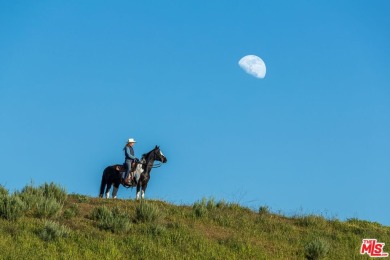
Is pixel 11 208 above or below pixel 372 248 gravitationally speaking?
below

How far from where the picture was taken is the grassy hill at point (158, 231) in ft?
55.3

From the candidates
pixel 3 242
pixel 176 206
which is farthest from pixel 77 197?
pixel 3 242

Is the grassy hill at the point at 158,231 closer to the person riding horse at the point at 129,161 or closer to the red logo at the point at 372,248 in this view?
the red logo at the point at 372,248

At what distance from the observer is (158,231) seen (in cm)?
1880

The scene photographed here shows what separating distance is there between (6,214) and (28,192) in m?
3.62

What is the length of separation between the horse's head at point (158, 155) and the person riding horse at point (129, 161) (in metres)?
1.01

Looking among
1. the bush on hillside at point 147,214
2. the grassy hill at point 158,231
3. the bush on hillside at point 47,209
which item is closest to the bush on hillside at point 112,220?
the grassy hill at point 158,231

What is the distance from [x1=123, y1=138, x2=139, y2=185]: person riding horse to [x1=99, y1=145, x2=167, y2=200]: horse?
0.72 feet

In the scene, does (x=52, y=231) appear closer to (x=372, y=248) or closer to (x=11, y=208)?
(x=11, y=208)

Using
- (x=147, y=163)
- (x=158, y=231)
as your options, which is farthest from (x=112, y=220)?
(x=147, y=163)

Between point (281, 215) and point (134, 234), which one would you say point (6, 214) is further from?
point (281, 215)

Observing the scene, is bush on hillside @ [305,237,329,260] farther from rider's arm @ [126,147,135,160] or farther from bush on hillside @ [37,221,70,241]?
rider's arm @ [126,147,135,160]

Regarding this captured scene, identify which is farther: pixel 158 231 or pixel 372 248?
pixel 372 248

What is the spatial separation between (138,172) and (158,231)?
1101 centimetres
